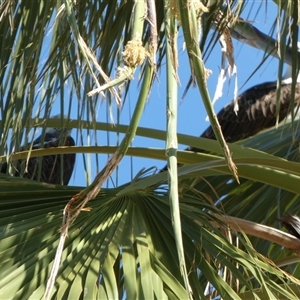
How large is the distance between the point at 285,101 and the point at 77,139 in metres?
4.09

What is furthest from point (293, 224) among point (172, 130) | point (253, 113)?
point (253, 113)

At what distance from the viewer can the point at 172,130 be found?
89 cm

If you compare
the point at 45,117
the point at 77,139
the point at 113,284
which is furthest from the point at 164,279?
the point at 77,139

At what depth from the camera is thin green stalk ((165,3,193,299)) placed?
33.5 inches

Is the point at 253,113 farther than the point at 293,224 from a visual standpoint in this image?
Yes

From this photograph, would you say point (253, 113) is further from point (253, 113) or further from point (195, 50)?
point (195, 50)

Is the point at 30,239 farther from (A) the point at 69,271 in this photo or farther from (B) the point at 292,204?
(B) the point at 292,204

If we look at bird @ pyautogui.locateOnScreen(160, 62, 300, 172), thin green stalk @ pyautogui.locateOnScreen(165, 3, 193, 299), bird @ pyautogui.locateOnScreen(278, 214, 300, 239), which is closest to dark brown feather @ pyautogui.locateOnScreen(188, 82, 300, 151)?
bird @ pyautogui.locateOnScreen(160, 62, 300, 172)

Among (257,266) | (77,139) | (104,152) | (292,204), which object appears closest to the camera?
(257,266)

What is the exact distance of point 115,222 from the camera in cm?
147

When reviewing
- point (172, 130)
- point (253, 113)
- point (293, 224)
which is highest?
point (253, 113)

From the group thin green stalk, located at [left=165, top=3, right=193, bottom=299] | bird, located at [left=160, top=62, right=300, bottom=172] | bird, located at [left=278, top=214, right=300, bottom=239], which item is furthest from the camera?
bird, located at [left=160, top=62, right=300, bottom=172]

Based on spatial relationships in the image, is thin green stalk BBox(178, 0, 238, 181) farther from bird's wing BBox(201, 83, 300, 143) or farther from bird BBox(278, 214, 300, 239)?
bird's wing BBox(201, 83, 300, 143)

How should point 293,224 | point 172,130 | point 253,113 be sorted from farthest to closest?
point 253,113 < point 293,224 < point 172,130
